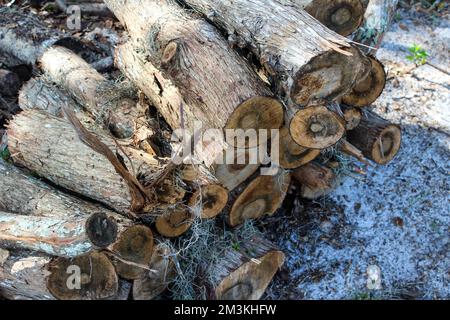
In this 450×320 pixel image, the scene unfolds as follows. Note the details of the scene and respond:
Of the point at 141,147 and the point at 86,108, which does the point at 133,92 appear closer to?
the point at 86,108

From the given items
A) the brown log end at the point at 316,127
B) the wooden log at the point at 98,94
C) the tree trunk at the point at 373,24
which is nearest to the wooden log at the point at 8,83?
the wooden log at the point at 98,94

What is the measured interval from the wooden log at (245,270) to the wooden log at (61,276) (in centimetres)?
62

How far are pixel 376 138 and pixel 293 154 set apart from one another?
641mm

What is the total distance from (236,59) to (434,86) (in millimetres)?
2066

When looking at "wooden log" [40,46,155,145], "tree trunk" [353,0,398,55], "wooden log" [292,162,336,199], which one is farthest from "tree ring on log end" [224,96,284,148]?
"tree trunk" [353,0,398,55]

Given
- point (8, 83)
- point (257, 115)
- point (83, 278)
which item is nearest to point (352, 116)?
point (257, 115)

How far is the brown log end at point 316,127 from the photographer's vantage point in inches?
116

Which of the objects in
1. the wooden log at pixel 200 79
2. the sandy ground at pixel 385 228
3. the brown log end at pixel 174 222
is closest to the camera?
the wooden log at pixel 200 79

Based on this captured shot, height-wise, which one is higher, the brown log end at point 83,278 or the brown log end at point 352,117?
the brown log end at point 352,117

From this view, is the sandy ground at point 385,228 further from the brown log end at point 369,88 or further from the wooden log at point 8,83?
the wooden log at point 8,83

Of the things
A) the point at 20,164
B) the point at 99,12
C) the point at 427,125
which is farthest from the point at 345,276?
the point at 99,12

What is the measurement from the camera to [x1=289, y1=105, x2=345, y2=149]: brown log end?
9.67 ft

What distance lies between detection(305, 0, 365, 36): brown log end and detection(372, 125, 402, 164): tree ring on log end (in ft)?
2.39
